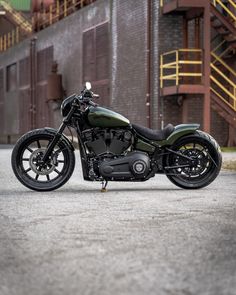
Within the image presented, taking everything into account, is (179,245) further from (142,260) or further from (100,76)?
(100,76)

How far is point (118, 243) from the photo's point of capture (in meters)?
5.86

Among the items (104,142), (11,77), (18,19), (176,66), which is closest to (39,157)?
(104,142)

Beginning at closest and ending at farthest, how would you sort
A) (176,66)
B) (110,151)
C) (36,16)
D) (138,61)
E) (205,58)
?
(110,151) < (176,66) < (205,58) < (138,61) < (36,16)

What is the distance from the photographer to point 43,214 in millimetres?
7602

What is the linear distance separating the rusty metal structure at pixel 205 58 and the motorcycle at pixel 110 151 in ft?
38.8

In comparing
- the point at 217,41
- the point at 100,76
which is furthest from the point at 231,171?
the point at 100,76

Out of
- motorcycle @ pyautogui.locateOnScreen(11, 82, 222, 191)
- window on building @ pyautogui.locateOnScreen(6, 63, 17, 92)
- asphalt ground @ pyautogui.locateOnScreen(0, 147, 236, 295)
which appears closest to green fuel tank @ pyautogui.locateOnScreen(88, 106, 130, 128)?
motorcycle @ pyautogui.locateOnScreen(11, 82, 222, 191)

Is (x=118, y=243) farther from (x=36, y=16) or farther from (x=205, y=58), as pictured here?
(x=36, y=16)

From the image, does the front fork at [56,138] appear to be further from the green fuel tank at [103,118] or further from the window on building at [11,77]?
the window on building at [11,77]

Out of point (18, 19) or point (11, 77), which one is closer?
point (11, 77)

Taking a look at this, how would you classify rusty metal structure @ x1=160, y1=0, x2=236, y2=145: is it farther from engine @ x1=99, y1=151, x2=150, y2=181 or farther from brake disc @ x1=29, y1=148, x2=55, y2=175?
brake disc @ x1=29, y1=148, x2=55, y2=175

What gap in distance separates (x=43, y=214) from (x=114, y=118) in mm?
2638

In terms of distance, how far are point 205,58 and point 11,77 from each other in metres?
22.2

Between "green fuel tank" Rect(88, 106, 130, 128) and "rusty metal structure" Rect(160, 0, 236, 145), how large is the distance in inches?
476
